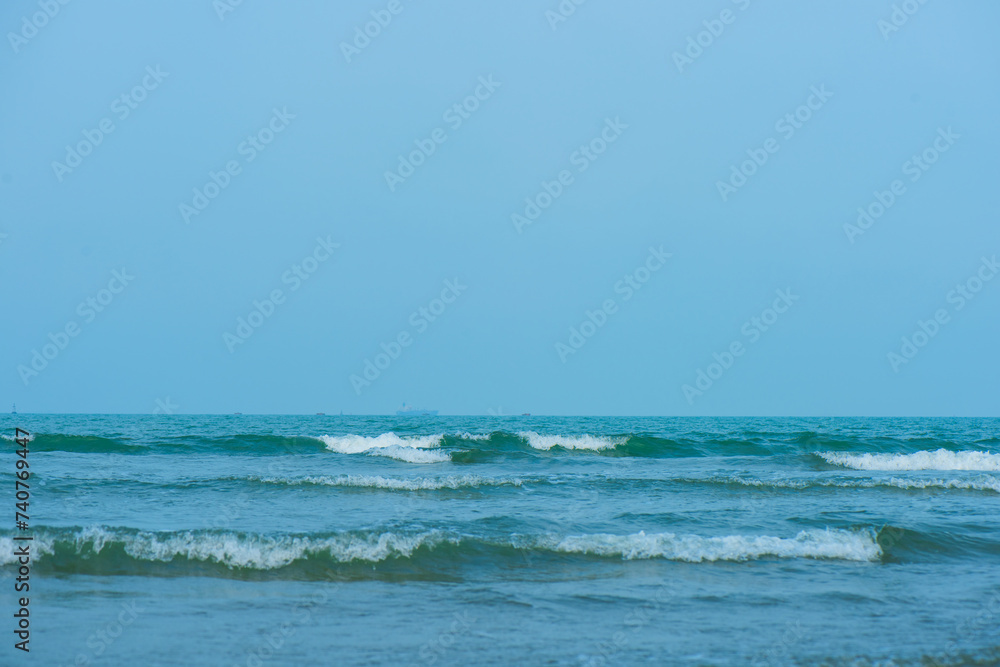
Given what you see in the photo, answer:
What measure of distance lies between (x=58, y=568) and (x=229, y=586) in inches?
107

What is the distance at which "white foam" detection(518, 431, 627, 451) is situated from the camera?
31.6 meters

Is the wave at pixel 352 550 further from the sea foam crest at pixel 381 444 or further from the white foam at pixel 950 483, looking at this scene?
the sea foam crest at pixel 381 444

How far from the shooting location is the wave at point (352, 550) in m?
10.1

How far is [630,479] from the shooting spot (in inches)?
773

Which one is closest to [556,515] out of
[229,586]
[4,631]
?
[229,586]

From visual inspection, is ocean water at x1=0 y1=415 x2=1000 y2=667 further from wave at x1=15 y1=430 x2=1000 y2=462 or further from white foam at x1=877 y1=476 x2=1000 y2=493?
wave at x1=15 y1=430 x2=1000 y2=462

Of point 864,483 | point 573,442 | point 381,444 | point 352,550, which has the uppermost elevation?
point 352,550

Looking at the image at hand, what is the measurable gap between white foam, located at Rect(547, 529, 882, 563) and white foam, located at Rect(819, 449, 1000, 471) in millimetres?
15323

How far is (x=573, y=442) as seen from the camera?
3231 centimetres

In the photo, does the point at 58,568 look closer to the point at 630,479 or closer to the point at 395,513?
the point at 395,513

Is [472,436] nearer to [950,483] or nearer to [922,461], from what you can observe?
[922,461]

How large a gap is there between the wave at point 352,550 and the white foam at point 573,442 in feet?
66.4

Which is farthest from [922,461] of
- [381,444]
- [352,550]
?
[352,550]

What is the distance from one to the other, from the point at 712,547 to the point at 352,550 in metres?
5.28
